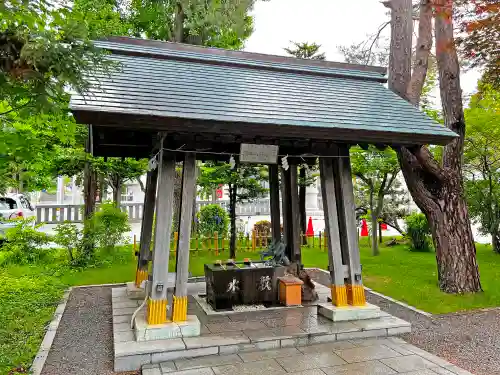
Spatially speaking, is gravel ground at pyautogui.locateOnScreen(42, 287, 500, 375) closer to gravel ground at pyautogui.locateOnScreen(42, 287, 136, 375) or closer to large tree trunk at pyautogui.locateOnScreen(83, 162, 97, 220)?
gravel ground at pyautogui.locateOnScreen(42, 287, 136, 375)

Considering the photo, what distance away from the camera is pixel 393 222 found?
16.9 meters

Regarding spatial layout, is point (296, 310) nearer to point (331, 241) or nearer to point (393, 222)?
point (331, 241)

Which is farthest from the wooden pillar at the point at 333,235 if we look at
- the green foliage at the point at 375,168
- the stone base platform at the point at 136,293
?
the green foliage at the point at 375,168

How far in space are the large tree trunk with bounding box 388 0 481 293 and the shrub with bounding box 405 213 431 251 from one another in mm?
6252

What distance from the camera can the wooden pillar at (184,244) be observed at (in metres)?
5.36

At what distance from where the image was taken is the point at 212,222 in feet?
44.6

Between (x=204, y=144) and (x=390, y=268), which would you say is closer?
(x=204, y=144)

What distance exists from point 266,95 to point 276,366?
4301mm

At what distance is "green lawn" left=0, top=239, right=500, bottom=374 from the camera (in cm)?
552

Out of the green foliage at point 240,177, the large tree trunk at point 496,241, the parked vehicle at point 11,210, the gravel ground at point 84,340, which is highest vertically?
the green foliage at point 240,177

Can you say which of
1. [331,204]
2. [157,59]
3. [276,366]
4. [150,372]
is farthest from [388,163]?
[150,372]

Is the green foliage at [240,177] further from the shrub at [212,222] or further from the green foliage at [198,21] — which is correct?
the green foliage at [198,21]

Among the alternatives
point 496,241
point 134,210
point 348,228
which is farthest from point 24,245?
point 496,241

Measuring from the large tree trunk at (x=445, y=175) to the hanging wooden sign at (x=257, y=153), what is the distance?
3.41 meters
